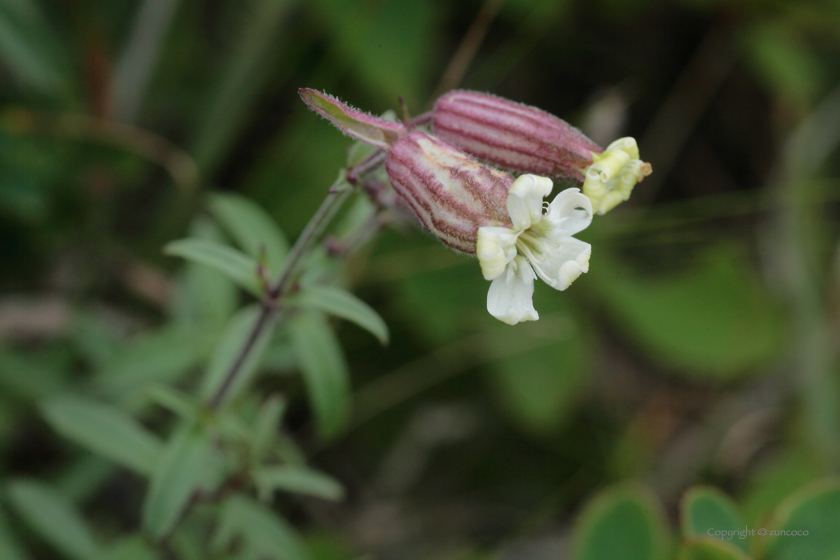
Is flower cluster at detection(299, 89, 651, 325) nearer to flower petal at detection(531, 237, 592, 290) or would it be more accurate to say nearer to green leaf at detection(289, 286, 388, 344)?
flower petal at detection(531, 237, 592, 290)

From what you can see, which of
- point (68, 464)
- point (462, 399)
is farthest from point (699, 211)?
point (68, 464)

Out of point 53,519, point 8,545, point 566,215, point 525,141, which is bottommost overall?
point 8,545

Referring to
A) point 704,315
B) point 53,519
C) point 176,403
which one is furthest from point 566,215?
point 704,315

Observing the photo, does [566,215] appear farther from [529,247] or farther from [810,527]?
[810,527]

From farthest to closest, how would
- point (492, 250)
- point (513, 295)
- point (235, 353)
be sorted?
1. point (235, 353)
2. point (513, 295)
3. point (492, 250)

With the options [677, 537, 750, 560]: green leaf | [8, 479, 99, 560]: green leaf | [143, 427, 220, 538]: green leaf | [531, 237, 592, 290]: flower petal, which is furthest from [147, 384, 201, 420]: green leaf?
[677, 537, 750, 560]: green leaf

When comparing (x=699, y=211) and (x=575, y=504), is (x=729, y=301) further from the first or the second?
(x=575, y=504)
